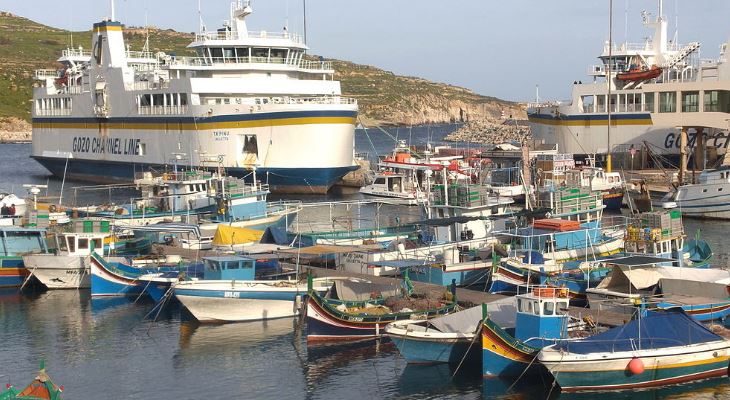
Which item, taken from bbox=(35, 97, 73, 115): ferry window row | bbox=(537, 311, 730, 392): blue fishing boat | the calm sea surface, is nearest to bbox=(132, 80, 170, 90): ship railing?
bbox=(35, 97, 73, 115): ferry window row

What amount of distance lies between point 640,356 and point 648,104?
46.9m

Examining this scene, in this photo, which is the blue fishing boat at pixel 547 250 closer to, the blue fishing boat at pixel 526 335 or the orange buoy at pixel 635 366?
the blue fishing boat at pixel 526 335

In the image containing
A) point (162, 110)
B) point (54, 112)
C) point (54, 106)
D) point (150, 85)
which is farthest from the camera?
point (54, 106)

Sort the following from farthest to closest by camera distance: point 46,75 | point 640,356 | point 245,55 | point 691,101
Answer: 1. point 46,75
2. point 245,55
3. point 691,101
4. point 640,356

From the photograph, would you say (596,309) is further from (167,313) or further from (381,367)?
(167,313)

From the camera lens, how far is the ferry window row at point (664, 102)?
64.9 m

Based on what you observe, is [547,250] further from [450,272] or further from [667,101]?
[667,101]

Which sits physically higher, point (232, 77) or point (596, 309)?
point (232, 77)

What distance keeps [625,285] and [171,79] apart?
46258 millimetres

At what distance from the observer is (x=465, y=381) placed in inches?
1042

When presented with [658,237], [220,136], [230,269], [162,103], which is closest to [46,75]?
[162,103]

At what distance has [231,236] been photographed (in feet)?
136

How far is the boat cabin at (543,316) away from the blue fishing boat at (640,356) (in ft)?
2.66

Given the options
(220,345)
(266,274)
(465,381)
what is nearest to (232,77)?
(266,274)
